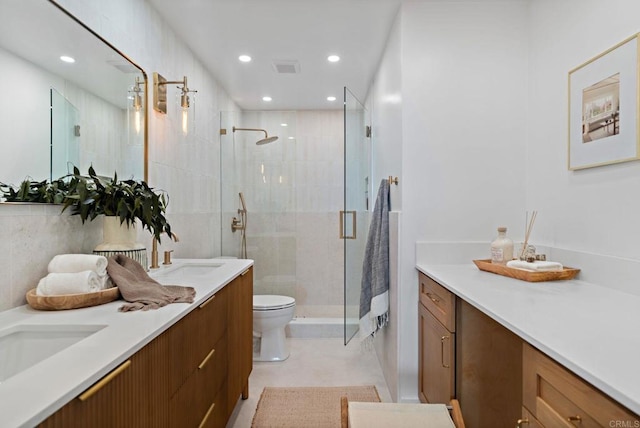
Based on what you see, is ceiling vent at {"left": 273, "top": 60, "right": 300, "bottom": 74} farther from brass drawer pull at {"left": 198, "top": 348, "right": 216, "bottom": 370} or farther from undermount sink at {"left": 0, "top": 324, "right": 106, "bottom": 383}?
undermount sink at {"left": 0, "top": 324, "right": 106, "bottom": 383}

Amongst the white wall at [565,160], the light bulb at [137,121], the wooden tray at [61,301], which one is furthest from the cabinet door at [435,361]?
the light bulb at [137,121]

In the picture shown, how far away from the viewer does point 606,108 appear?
65.1 inches

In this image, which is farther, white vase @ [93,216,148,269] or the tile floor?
the tile floor

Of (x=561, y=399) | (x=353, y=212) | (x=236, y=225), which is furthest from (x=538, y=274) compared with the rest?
(x=236, y=225)

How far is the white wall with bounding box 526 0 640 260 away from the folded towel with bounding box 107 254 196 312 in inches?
66.8

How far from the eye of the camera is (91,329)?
1066 millimetres

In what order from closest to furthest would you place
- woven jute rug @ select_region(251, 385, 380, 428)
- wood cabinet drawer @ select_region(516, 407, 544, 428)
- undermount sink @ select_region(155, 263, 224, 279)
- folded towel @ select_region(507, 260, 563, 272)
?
wood cabinet drawer @ select_region(516, 407, 544, 428), folded towel @ select_region(507, 260, 563, 272), undermount sink @ select_region(155, 263, 224, 279), woven jute rug @ select_region(251, 385, 380, 428)

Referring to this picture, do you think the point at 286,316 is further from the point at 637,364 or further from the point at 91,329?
the point at 637,364

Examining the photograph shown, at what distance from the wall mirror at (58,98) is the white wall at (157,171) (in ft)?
0.36

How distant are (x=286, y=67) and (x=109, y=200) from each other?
2.10 metres

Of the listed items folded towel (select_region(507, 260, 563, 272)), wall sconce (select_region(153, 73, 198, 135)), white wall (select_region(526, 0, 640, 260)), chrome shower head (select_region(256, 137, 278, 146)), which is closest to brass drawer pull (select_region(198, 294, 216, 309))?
wall sconce (select_region(153, 73, 198, 135))

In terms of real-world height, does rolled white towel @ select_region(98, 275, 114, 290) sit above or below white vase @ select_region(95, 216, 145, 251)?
below

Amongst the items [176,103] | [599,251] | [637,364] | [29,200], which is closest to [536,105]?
[599,251]

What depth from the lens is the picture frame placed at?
1.52 metres
